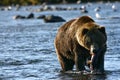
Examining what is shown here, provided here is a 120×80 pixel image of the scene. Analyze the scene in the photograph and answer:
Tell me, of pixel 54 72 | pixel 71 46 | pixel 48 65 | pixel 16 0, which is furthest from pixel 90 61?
pixel 16 0

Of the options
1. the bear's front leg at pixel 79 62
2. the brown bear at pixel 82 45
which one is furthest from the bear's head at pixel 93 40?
the bear's front leg at pixel 79 62

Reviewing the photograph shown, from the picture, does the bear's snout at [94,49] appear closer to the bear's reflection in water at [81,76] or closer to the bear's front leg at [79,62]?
the bear's front leg at [79,62]

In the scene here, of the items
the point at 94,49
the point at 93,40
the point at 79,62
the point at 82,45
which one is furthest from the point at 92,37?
the point at 79,62

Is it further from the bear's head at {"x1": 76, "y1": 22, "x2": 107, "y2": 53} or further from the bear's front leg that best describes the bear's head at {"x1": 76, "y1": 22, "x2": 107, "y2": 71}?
the bear's front leg

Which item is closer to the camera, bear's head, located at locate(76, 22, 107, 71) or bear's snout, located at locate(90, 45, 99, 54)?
bear's snout, located at locate(90, 45, 99, 54)

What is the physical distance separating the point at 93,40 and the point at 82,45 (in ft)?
1.31

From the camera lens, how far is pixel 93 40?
15.4 metres

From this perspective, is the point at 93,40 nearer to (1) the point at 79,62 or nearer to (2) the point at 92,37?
(2) the point at 92,37

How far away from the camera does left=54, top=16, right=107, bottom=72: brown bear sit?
15406 millimetres

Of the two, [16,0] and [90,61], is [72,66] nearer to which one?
[90,61]

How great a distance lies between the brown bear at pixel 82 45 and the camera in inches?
607

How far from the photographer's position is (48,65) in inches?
754

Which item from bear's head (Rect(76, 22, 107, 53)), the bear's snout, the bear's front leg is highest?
bear's head (Rect(76, 22, 107, 53))

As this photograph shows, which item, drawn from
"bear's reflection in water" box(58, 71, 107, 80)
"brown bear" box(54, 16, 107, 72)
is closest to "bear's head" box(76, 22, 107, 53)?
"brown bear" box(54, 16, 107, 72)
